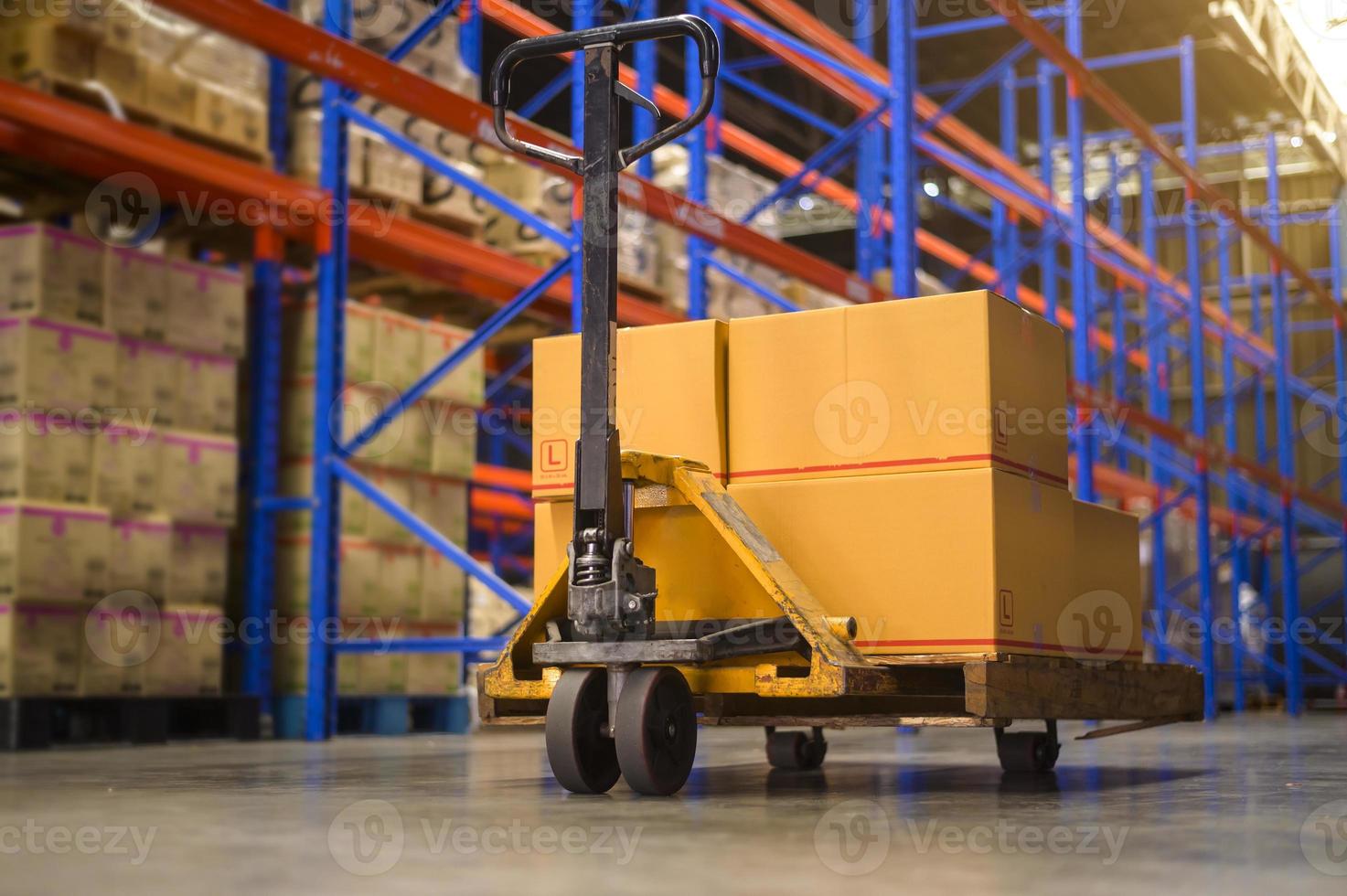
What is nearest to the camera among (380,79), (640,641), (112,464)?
(640,641)

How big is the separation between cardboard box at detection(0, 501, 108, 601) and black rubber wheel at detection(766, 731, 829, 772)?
3309mm

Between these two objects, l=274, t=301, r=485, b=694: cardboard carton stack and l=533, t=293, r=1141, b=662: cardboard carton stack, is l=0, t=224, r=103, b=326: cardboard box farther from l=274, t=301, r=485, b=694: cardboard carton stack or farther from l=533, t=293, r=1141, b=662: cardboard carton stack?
l=533, t=293, r=1141, b=662: cardboard carton stack

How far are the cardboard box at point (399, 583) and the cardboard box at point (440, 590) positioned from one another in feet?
0.13

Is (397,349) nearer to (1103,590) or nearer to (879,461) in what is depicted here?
(1103,590)

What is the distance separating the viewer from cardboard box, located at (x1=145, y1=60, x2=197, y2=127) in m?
6.88

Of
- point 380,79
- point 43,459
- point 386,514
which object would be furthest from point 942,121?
point 43,459

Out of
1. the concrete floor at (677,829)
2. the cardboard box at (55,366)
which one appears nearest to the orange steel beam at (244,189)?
the cardboard box at (55,366)

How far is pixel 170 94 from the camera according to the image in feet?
23.0

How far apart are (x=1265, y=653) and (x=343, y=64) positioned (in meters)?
13.6

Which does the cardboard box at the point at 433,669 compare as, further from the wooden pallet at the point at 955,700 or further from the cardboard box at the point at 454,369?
the wooden pallet at the point at 955,700

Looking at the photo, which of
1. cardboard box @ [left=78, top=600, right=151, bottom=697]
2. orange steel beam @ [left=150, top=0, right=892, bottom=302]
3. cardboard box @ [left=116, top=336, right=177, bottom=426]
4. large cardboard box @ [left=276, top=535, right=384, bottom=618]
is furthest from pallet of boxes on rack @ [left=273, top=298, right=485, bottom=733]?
orange steel beam @ [left=150, top=0, right=892, bottom=302]

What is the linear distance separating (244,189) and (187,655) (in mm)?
2233

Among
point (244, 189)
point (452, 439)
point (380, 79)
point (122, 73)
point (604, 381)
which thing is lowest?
point (604, 381)

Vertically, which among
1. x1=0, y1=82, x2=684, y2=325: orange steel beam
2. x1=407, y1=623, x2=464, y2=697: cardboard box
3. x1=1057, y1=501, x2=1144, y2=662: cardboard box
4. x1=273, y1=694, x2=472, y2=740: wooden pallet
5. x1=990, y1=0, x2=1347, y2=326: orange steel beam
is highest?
x1=990, y1=0, x2=1347, y2=326: orange steel beam
